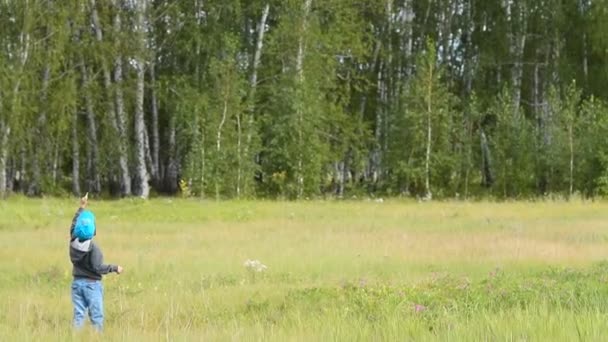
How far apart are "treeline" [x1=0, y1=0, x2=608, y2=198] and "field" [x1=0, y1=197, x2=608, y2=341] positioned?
10.0 m

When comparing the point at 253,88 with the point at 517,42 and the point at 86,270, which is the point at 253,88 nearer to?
the point at 517,42

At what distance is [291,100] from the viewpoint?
3366 cm

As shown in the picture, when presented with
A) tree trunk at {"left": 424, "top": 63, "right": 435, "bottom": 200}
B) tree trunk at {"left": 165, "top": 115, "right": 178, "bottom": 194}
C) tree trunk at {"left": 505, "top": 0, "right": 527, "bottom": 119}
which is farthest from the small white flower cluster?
tree trunk at {"left": 505, "top": 0, "right": 527, "bottom": 119}

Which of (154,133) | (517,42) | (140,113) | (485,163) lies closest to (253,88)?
(140,113)

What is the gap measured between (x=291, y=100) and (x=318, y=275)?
22.1 m

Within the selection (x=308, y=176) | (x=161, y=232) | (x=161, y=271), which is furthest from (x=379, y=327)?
(x=308, y=176)

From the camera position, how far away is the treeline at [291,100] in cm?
3209

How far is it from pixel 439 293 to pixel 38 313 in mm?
4500

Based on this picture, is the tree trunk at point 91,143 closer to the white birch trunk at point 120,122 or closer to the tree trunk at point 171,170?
the white birch trunk at point 120,122

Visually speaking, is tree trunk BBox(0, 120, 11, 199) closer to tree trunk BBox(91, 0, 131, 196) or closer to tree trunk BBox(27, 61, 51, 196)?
tree trunk BBox(27, 61, 51, 196)

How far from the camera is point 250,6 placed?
36.6 metres

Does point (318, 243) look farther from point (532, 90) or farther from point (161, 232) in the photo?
point (532, 90)

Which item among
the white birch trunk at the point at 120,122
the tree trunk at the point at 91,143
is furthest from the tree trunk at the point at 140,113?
the tree trunk at the point at 91,143

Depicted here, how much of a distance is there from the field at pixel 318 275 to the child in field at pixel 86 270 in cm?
23
